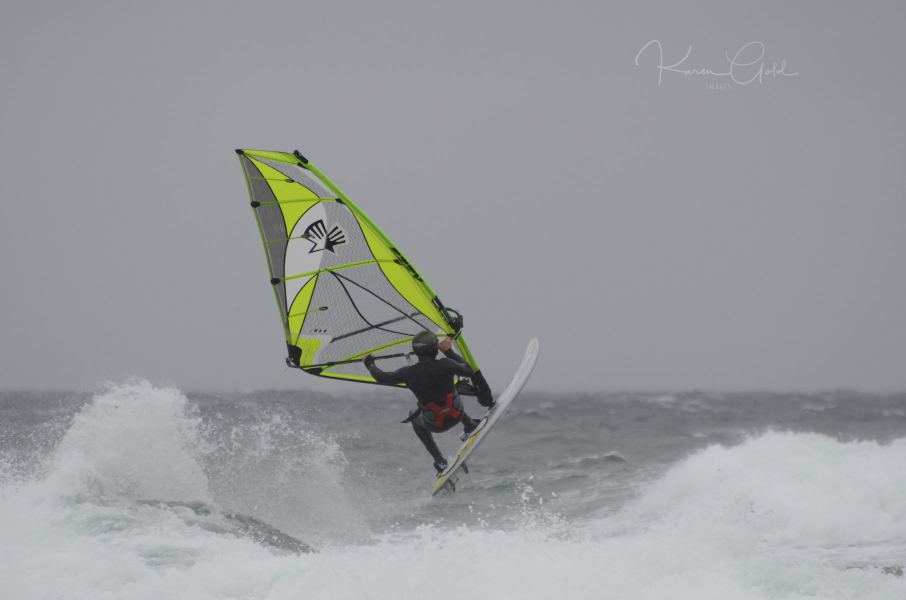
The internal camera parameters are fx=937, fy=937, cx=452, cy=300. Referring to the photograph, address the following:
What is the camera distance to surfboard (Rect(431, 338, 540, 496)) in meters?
7.25

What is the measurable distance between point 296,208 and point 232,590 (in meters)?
3.30

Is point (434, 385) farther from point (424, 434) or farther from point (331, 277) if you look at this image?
point (331, 277)

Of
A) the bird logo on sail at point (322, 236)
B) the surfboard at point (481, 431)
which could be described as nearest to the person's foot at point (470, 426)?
the surfboard at point (481, 431)

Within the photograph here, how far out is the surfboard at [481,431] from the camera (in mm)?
7254

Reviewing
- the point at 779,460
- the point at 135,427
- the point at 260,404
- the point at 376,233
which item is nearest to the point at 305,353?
the point at 376,233

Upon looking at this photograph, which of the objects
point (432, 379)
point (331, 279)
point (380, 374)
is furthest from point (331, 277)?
point (432, 379)

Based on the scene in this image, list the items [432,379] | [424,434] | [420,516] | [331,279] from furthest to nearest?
[420,516] → [331,279] → [424,434] → [432,379]

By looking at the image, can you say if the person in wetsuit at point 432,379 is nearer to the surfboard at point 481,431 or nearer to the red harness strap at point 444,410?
the red harness strap at point 444,410

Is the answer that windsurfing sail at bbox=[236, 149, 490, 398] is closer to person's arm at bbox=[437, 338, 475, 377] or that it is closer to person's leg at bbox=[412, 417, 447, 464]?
person's arm at bbox=[437, 338, 475, 377]

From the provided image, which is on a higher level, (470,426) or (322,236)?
(322,236)

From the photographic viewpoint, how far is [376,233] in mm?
7957

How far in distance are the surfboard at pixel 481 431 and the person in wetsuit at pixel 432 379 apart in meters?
0.20

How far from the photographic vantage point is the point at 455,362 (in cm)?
718

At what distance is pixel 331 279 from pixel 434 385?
5.38ft
